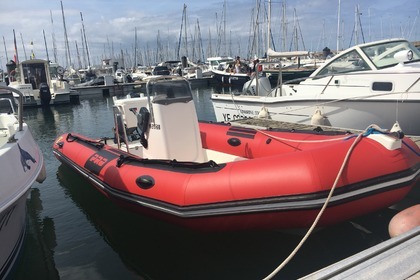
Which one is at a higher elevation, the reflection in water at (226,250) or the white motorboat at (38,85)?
the white motorboat at (38,85)

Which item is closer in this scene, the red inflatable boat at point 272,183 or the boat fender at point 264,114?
the red inflatable boat at point 272,183

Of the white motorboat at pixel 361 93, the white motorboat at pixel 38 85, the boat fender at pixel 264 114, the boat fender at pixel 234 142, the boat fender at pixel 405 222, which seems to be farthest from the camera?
the white motorboat at pixel 38 85

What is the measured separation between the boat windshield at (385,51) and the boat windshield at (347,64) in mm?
186

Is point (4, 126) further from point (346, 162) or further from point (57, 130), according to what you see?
point (57, 130)

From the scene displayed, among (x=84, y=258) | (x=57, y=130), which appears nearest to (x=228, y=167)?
(x=84, y=258)

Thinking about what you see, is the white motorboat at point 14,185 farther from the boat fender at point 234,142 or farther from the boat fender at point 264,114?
the boat fender at point 264,114

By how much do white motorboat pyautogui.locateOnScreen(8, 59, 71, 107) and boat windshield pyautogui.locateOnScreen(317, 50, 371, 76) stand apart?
17657mm

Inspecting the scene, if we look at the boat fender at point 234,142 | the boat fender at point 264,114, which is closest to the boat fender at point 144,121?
the boat fender at point 234,142

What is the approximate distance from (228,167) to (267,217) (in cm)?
64

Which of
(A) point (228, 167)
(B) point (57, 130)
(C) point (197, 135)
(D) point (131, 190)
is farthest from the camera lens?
(B) point (57, 130)

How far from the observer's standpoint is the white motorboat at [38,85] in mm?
20734

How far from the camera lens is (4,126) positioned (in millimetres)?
6098

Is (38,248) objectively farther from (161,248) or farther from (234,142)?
(234,142)

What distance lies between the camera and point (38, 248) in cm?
461
